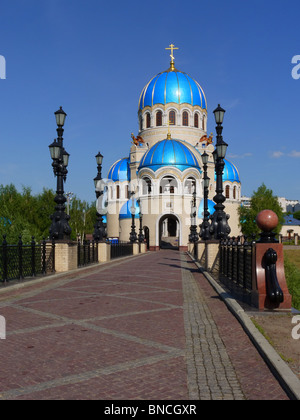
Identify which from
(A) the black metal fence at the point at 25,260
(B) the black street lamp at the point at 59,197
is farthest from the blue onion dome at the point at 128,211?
(A) the black metal fence at the point at 25,260

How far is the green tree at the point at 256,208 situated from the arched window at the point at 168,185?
50.7 feet

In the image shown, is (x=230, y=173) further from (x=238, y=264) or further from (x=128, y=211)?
(x=238, y=264)

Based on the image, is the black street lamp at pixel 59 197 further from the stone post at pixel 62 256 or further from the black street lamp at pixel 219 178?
the black street lamp at pixel 219 178

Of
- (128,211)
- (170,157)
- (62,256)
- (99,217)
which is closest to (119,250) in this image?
(99,217)

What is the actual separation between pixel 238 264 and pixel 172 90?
169 ft

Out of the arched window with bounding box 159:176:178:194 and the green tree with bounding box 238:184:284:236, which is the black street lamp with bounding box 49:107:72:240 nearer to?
the arched window with bounding box 159:176:178:194

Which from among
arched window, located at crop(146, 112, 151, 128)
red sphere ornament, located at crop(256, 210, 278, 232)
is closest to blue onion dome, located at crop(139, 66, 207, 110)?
arched window, located at crop(146, 112, 151, 128)

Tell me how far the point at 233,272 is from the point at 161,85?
51.5 metres

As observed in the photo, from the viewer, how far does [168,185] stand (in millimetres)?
52844

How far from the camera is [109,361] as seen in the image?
486 cm

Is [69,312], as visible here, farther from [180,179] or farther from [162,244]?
[162,244]

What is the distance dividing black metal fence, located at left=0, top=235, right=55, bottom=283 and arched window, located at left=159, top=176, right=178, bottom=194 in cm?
3724

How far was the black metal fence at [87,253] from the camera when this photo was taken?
1938 cm
